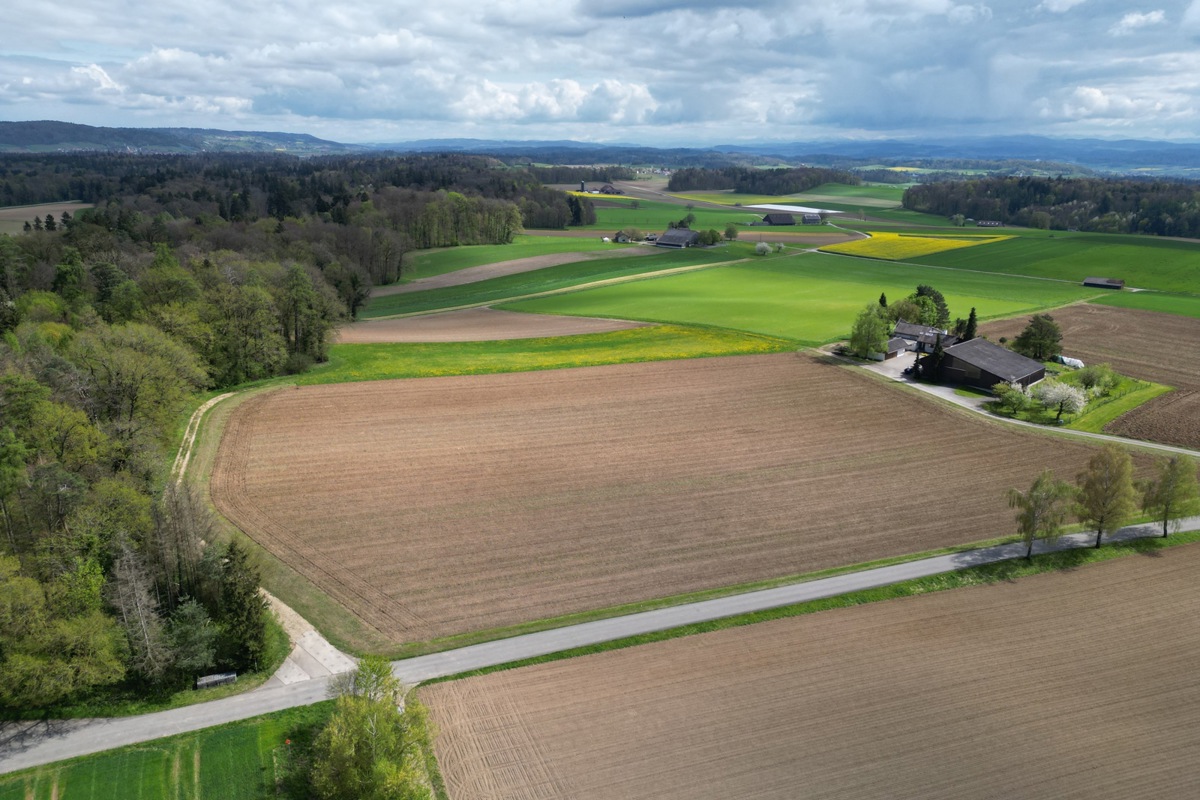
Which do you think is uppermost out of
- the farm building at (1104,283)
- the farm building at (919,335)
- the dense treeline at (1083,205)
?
the dense treeline at (1083,205)

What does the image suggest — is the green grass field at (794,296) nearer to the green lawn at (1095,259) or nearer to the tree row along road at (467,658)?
the green lawn at (1095,259)

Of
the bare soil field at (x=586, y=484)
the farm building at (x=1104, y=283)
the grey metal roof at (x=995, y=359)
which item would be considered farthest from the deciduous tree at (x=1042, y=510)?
the farm building at (x=1104, y=283)

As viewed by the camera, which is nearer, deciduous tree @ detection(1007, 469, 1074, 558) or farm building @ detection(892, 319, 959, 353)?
deciduous tree @ detection(1007, 469, 1074, 558)

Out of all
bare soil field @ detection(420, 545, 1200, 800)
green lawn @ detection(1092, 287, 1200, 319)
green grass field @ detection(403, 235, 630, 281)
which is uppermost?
green grass field @ detection(403, 235, 630, 281)

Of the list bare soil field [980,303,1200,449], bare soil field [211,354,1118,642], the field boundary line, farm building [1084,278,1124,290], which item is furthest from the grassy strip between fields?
farm building [1084,278,1124,290]

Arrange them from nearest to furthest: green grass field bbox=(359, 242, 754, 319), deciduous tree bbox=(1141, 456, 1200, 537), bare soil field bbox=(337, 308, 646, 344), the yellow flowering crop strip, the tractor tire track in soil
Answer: the tractor tire track in soil
deciduous tree bbox=(1141, 456, 1200, 537)
bare soil field bbox=(337, 308, 646, 344)
green grass field bbox=(359, 242, 754, 319)
the yellow flowering crop strip

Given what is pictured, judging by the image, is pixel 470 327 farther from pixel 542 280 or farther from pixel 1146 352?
pixel 1146 352

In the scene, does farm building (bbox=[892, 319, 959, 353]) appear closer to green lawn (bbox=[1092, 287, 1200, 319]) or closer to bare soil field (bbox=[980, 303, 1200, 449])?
bare soil field (bbox=[980, 303, 1200, 449])
